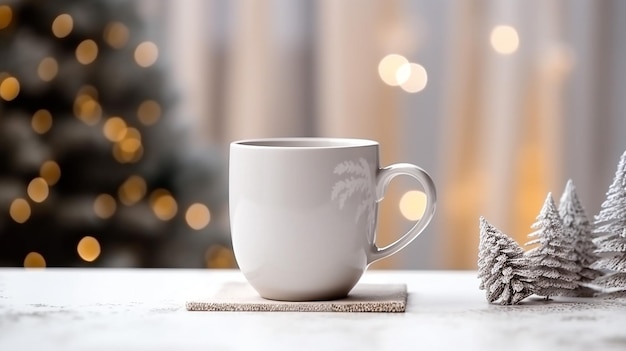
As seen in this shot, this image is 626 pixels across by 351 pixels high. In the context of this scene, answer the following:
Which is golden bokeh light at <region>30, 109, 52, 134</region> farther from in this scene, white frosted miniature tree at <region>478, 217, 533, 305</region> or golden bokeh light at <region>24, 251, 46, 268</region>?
white frosted miniature tree at <region>478, 217, 533, 305</region>

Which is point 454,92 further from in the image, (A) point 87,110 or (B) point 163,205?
(A) point 87,110

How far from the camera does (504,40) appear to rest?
2.14 metres

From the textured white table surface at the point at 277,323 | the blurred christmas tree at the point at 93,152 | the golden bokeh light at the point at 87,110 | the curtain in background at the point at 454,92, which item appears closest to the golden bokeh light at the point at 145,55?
the blurred christmas tree at the point at 93,152

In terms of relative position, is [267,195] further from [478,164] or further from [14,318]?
[478,164]

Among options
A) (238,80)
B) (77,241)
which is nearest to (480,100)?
(238,80)

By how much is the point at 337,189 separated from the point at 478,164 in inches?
58.7

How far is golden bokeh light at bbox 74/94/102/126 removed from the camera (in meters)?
1.81

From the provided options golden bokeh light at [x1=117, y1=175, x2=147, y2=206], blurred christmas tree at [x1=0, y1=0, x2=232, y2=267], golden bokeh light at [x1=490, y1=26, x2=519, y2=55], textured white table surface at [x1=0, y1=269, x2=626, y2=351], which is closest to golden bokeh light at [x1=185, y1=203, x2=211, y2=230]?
blurred christmas tree at [x1=0, y1=0, x2=232, y2=267]

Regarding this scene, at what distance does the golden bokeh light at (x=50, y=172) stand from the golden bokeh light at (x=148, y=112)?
20cm

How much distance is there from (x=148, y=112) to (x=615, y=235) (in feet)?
4.09

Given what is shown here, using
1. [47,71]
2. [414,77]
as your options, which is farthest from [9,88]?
[414,77]

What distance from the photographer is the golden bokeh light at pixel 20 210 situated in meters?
1.77

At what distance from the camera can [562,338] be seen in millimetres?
660

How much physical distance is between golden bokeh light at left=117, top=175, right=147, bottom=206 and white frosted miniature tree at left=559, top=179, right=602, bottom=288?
3.83 ft
